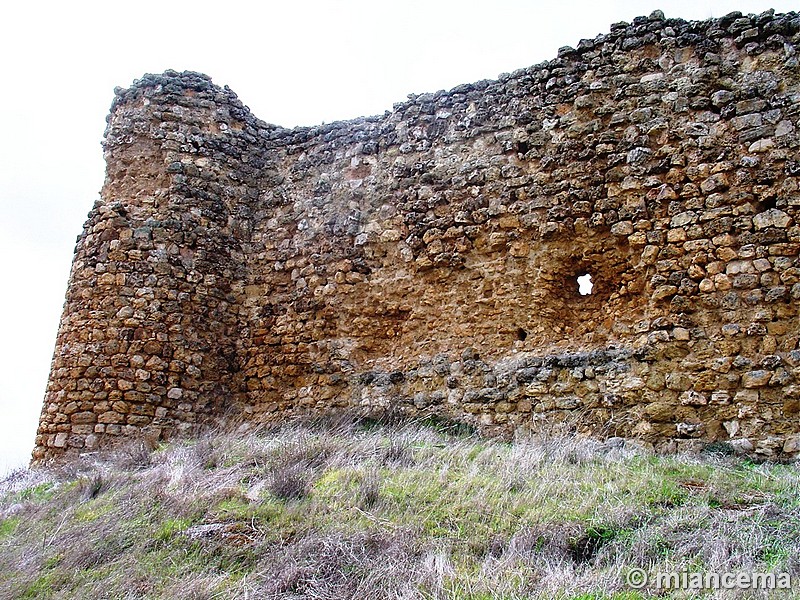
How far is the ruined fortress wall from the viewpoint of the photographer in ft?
21.0

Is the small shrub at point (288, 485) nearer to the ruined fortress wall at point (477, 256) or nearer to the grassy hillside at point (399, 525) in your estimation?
the grassy hillside at point (399, 525)

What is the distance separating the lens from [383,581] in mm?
3418

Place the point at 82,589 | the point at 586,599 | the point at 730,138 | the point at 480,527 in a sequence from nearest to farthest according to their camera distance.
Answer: the point at 586,599
the point at 82,589
the point at 480,527
the point at 730,138

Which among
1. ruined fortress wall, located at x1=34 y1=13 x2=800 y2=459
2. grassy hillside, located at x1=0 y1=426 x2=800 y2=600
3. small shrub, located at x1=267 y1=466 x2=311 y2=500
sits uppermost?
ruined fortress wall, located at x1=34 y1=13 x2=800 y2=459

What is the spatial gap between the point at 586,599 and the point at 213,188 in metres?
7.40

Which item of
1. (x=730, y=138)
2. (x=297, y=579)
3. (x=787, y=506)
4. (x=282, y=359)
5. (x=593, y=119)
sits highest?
(x=593, y=119)

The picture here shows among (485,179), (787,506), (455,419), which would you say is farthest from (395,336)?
(787,506)

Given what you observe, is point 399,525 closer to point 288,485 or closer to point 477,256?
point 288,485

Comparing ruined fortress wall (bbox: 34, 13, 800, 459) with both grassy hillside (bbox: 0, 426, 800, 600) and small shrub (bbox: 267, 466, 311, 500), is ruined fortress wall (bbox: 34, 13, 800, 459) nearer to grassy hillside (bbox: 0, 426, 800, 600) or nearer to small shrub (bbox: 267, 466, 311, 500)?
grassy hillside (bbox: 0, 426, 800, 600)

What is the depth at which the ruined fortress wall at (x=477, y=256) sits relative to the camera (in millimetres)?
6414

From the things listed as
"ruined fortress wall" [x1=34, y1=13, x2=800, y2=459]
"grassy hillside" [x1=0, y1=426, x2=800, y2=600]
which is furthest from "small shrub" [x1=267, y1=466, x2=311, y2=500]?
"ruined fortress wall" [x1=34, y1=13, x2=800, y2=459]

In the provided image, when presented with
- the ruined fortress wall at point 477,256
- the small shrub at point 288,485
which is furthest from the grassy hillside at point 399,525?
the ruined fortress wall at point 477,256

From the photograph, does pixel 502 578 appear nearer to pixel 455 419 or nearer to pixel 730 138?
pixel 455 419

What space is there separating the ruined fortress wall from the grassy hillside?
3.83 feet
